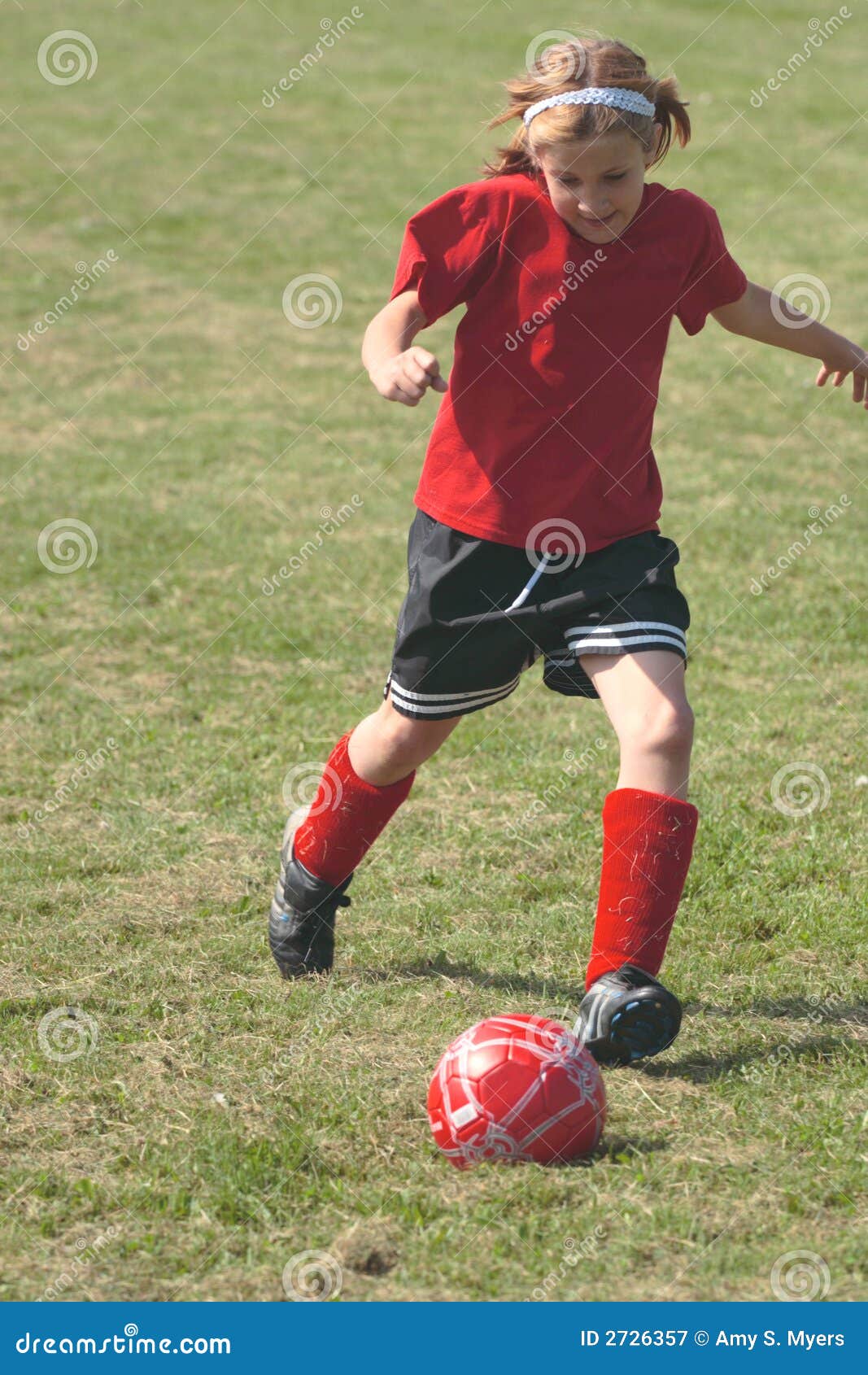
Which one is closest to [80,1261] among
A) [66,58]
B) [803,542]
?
[803,542]

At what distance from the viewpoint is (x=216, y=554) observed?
6652 millimetres

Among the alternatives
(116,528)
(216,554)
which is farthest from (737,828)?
(116,528)

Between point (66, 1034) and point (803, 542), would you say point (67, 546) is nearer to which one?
point (803, 542)

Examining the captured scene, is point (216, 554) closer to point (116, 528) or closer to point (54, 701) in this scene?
point (116, 528)

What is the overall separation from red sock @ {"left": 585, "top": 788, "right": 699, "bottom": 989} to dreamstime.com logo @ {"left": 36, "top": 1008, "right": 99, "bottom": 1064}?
3.60 ft

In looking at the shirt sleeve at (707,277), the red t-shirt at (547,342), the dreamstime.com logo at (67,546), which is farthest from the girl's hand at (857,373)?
the dreamstime.com logo at (67,546)

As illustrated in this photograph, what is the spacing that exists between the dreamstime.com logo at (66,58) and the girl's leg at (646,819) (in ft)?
59.1

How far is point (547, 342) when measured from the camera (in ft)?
10.2

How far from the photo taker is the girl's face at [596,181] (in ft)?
9.80

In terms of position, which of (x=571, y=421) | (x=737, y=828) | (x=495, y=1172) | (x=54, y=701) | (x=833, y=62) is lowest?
(x=54, y=701)

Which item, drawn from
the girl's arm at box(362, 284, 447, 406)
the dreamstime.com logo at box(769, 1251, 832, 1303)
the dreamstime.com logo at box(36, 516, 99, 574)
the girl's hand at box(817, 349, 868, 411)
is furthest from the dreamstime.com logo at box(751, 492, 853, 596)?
the dreamstime.com logo at box(769, 1251, 832, 1303)
